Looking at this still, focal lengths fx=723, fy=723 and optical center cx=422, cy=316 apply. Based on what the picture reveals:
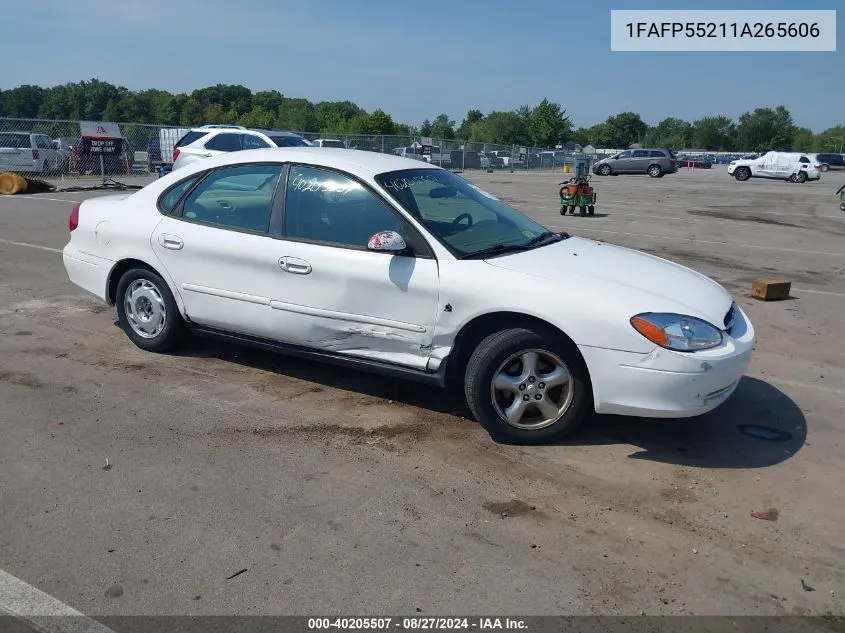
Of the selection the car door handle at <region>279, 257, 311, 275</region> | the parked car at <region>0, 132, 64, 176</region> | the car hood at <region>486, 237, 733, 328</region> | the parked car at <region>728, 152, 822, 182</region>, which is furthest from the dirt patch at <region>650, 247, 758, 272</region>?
the parked car at <region>728, 152, 822, 182</region>

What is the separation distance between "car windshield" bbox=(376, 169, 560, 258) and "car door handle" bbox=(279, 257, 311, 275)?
0.72 m

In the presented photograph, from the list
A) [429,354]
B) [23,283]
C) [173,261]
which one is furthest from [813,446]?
[23,283]

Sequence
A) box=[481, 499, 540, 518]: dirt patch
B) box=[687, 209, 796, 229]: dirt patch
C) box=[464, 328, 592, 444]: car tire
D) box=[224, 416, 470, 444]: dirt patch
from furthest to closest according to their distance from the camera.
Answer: box=[687, 209, 796, 229]: dirt patch < box=[224, 416, 470, 444]: dirt patch < box=[464, 328, 592, 444]: car tire < box=[481, 499, 540, 518]: dirt patch

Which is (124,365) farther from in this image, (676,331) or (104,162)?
(104,162)

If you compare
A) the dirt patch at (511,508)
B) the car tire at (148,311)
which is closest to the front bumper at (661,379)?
the dirt patch at (511,508)

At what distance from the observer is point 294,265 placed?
468 centimetres

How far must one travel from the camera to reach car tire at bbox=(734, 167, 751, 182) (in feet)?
136

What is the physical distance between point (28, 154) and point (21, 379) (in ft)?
72.0

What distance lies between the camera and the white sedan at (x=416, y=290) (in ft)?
12.8

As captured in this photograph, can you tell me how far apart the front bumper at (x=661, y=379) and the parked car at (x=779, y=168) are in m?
40.6

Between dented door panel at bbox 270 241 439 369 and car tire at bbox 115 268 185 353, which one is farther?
car tire at bbox 115 268 185 353

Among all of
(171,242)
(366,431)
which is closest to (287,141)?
(171,242)

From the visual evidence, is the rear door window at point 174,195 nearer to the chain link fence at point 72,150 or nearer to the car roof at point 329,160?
the car roof at point 329,160

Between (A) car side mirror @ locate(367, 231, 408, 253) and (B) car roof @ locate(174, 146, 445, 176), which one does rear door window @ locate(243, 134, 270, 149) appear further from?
(A) car side mirror @ locate(367, 231, 408, 253)
